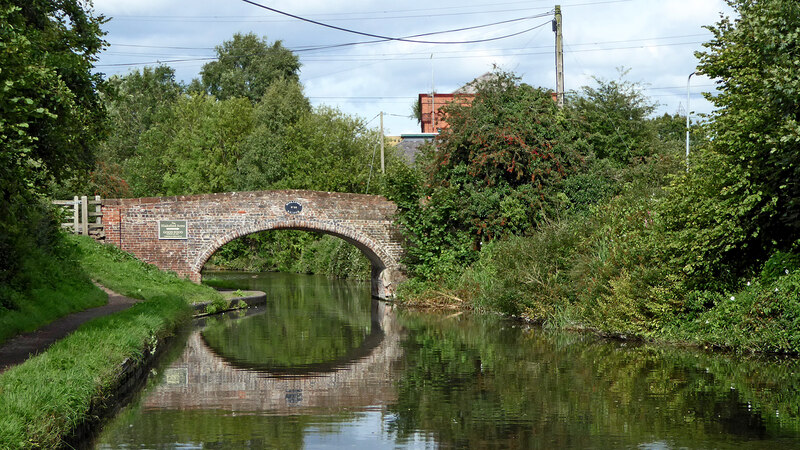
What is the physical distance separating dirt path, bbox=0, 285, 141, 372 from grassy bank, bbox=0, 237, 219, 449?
509 millimetres

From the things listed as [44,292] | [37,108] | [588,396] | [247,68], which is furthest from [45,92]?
[247,68]

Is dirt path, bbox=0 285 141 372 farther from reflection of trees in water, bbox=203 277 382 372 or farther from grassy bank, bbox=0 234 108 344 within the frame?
reflection of trees in water, bbox=203 277 382 372

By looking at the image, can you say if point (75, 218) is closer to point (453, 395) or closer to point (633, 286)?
point (633, 286)

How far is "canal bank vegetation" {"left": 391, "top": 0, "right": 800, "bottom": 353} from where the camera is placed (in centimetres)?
1421

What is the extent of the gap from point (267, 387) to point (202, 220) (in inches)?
647

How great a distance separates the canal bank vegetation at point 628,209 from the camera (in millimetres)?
14211

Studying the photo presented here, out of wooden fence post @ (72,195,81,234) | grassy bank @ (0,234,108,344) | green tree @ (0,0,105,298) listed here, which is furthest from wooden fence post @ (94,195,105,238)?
green tree @ (0,0,105,298)

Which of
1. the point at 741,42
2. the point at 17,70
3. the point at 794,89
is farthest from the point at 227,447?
the point at 741,42

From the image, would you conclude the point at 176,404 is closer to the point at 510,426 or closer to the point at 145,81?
the point at 510,426

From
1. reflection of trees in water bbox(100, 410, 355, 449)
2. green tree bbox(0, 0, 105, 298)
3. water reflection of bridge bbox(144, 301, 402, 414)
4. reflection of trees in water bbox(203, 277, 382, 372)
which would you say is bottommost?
reflection of trees in water bbox(203, 277, 382, 372)

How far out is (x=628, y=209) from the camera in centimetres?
2041

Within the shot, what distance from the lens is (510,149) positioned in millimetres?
26047

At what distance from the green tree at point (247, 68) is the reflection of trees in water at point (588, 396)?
4562 centimetres

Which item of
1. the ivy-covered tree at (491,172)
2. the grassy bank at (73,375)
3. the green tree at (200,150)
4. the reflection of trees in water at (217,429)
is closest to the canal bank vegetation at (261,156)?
the green tree at (200,150)
